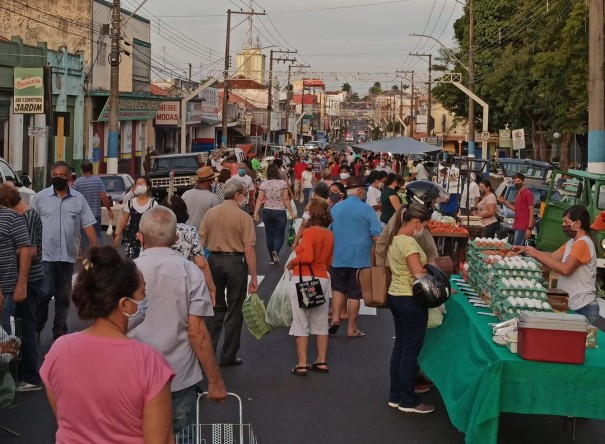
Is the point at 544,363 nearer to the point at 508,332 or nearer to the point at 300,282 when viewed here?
the point at 508,332

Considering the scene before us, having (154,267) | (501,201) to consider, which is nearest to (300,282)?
(154,267)

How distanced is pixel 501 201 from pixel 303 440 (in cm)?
1534

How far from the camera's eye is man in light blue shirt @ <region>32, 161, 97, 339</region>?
419 inches

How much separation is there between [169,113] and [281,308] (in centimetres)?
5020

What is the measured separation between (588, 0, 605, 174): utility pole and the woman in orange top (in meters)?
12.9

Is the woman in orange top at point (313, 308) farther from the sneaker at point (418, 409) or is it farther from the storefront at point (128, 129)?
the storefront at point (128, 129)

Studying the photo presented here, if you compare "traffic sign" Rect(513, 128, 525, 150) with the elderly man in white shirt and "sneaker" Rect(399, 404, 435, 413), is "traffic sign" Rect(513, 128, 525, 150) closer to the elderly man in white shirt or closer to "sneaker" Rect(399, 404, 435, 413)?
"sneaker" Rect(399, 404, 435, 413)

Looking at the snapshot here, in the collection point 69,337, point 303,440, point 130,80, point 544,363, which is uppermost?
point 130,80

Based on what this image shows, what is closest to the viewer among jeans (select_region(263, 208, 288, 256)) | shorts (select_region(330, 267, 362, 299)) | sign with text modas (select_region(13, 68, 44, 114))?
shorts (select_region(330, 267, 362, 299))

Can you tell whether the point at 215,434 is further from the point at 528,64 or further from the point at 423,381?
the point at 528,64

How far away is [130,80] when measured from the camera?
180 feet

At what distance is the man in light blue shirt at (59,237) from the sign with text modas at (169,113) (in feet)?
160

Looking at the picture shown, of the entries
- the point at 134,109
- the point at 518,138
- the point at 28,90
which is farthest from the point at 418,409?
the point at 134,109

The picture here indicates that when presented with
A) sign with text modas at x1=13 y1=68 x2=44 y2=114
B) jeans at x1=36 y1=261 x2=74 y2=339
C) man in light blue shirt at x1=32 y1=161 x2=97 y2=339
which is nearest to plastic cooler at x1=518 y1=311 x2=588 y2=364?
man in light blue shirt at x1=32 y1=161 x2=97 y2=339
